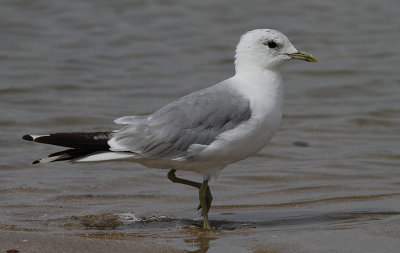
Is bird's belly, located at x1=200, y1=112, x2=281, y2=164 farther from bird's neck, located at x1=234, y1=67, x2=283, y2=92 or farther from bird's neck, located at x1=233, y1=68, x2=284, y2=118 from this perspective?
bird's neck, located at x1=234, y1=67, x2=283, y2=92

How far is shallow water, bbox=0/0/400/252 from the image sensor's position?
231 inches

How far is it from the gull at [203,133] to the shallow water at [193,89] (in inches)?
19.2

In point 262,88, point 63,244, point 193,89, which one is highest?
point 262,88

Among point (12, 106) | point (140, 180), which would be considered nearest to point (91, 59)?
point (12, 106)

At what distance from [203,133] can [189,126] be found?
120 millimetres

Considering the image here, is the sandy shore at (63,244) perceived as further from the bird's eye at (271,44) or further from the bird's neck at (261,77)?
the bird's eye at (271,44)

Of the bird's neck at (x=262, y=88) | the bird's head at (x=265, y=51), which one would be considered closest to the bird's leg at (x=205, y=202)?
the bird's neck at (x=262, y=88)

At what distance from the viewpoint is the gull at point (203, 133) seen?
19.0 ft

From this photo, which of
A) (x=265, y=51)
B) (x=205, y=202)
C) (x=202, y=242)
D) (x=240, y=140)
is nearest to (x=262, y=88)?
(x=265, y=51)

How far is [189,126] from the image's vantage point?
19.4 ft

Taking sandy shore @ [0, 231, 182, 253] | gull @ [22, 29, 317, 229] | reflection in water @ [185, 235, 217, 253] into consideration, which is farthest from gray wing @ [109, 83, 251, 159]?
sandy shore @ [0, 231, 182, 253]

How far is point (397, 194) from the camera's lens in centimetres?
670

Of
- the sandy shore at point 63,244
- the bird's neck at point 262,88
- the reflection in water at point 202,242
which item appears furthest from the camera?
the bird's neck at point 262,88

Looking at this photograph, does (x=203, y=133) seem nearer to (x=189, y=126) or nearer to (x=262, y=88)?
(x=189, y=126)
